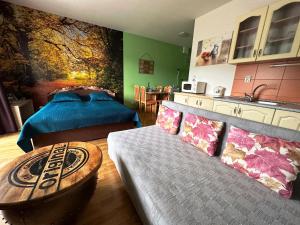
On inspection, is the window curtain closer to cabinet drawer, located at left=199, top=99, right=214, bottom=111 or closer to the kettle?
cabinet drawer, located at left=199, top=99, right=214, bottom=111

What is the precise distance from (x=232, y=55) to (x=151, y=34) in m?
2.81

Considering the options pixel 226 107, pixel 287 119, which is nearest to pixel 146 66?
pixel 226 107

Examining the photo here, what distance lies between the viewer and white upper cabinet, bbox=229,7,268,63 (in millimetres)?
1903

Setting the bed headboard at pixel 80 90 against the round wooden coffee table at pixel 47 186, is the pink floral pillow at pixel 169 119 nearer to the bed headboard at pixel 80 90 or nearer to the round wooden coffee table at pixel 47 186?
the round wooden coffee table at pixel 47 186

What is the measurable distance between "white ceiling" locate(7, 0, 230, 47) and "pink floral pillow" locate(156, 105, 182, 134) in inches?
80.1

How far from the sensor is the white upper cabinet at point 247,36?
74.9 inches

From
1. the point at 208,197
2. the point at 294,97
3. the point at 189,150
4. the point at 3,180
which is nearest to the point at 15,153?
the point at 3,180

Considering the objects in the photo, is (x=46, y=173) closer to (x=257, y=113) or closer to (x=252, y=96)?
(x=257, y=113)

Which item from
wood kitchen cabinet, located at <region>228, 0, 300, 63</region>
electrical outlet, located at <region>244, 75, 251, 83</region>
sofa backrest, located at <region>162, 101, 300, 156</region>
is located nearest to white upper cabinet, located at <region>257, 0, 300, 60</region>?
wood kitchen cabinet, located at <region>228, 0, 300, 63</region>

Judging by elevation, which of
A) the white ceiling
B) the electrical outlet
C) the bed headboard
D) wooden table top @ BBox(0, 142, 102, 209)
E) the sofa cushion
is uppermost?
the white ceiling

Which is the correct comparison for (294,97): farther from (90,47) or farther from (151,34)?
(90,47)

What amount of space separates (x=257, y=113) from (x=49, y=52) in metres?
4.45

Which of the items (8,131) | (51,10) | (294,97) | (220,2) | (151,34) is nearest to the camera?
(294,97)

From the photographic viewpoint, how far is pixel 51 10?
9.85ft
